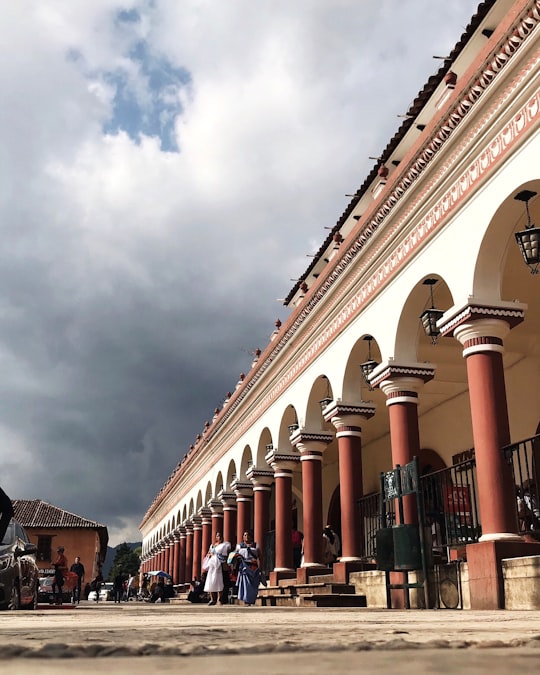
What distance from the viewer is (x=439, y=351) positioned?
597 inches

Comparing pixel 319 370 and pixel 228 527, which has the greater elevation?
pixel 319 370

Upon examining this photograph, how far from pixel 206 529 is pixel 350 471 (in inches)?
676

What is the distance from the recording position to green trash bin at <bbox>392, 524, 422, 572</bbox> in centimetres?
951

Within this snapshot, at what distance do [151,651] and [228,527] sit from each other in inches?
969

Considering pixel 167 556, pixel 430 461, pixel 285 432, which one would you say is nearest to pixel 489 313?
pixel 430 461

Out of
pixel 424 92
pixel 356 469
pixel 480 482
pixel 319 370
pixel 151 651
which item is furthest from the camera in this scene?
pixel 319 370

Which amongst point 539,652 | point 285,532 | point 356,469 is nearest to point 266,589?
point 285,532

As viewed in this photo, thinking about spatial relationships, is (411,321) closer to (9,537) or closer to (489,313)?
(489,313)

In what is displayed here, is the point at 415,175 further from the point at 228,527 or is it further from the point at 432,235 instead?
the point at 228,527

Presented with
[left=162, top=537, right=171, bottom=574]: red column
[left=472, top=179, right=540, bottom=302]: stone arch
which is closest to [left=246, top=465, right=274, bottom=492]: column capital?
[left=472, top=179, right=540, bottom=302]: stone arch

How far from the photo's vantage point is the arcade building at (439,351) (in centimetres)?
893

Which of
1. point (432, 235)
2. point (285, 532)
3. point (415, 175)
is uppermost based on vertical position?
point (415, 175)

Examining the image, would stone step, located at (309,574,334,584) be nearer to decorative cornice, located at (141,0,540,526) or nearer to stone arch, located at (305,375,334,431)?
stone arch, located at (305,375,334,431)

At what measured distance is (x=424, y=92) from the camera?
1313cm
